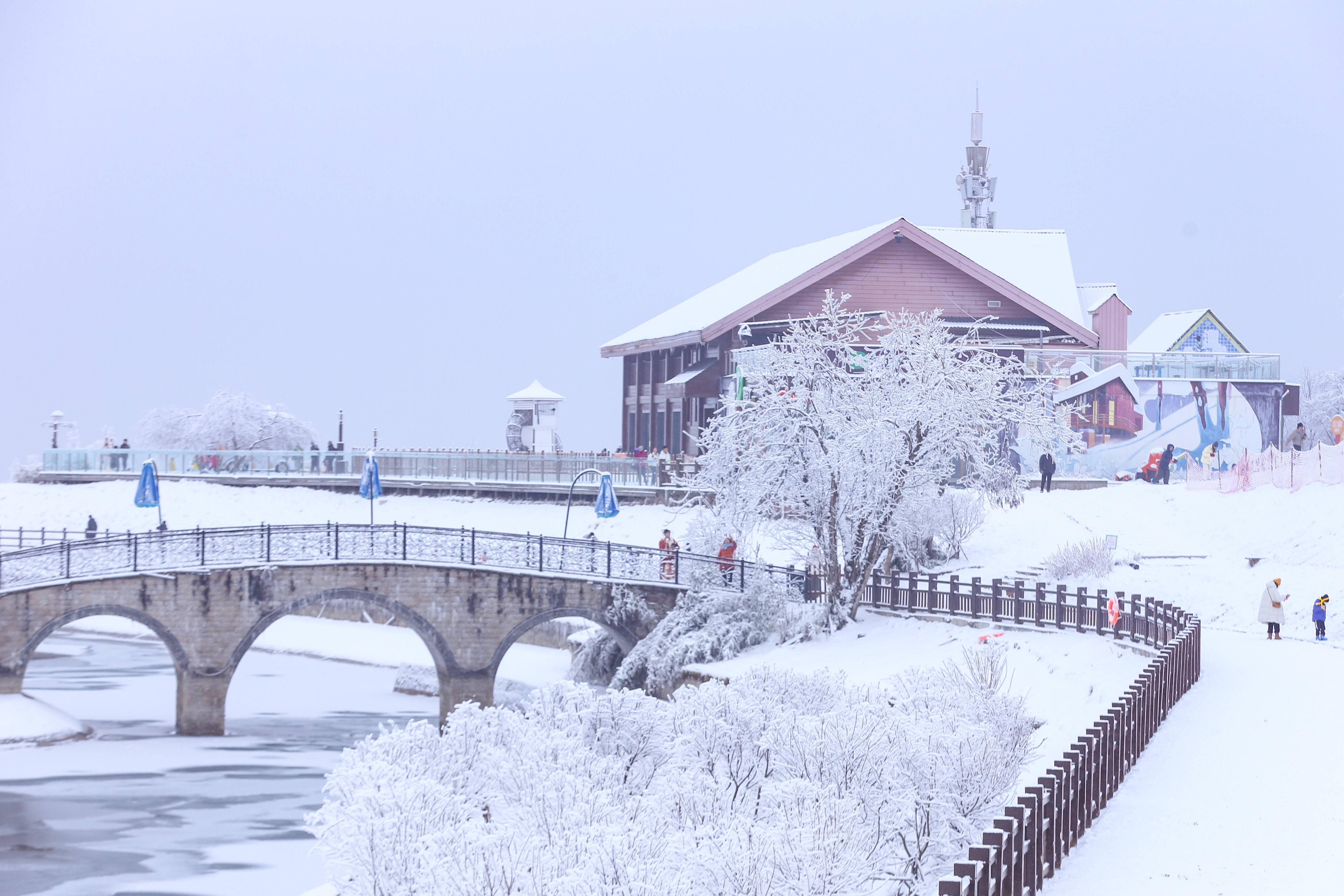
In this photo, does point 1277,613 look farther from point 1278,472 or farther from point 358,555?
point 358,555

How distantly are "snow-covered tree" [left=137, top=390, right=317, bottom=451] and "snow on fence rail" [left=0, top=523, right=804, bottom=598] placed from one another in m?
36.6

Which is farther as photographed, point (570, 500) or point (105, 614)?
point (570, 500)

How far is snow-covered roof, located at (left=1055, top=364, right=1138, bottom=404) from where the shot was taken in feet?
150

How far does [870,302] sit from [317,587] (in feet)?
70.3

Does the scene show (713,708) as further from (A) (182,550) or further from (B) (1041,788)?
(A) (182,550)

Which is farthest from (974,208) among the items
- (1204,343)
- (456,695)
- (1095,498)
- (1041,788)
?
(1041,788)

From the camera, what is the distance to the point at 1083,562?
31.9 metres

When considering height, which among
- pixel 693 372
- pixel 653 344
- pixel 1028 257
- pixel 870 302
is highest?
pixel 1028 257

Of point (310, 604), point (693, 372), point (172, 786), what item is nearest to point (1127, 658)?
point (172, 786)

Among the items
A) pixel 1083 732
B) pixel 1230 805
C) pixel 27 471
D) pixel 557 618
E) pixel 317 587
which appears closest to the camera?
pixel 1230 805

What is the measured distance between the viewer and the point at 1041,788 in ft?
34.5

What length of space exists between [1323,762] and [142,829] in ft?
58.4

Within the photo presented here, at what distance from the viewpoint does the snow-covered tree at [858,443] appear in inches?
1126

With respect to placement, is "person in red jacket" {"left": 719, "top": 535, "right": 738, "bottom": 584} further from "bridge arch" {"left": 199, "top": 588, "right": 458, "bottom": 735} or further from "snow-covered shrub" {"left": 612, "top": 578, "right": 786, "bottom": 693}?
"bridge arch" {"left": 199, "top": 588, "right": 458, "bottom": 735}
